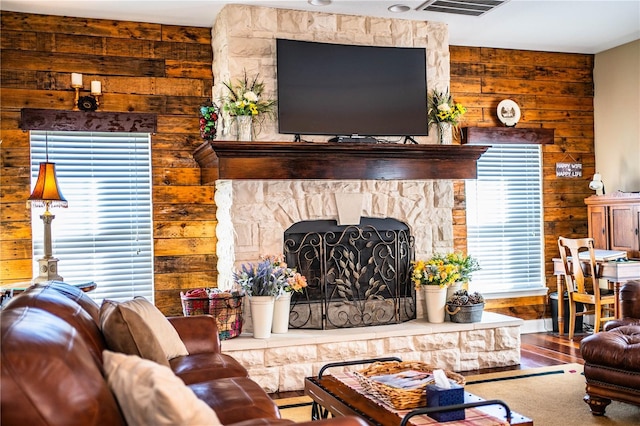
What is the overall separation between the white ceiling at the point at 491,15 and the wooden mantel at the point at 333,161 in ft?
3.80

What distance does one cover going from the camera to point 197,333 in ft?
12.2

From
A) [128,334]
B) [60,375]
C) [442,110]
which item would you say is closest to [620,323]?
[442,110]

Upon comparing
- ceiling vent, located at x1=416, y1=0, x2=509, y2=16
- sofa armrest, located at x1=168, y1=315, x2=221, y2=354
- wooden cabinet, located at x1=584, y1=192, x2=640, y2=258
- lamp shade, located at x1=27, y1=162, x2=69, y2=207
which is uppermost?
ceiling vent, located at x1=416, y1=0, x2=509, y2=16

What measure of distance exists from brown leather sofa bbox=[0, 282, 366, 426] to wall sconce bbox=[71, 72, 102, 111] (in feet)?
9.42

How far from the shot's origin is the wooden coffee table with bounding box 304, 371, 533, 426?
106 inches

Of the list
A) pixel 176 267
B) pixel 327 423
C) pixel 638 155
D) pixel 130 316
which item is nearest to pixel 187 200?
pixel 176 267

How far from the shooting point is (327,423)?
6.56 feet

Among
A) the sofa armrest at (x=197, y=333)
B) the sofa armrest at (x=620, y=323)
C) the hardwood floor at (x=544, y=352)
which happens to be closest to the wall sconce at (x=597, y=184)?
the hardwood floor at (x=544, y=352)

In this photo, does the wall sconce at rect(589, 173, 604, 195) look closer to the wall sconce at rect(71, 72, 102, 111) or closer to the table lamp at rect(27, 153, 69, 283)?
A: the wall sconce at rect(71, 72, 102, 111)

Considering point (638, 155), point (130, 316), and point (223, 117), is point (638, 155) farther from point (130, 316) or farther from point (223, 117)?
point (130, 316)

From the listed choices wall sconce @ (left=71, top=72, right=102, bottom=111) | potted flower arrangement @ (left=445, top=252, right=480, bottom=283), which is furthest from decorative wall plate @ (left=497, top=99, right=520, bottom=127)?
wall sconce @ (left=71, top=72, right=102, bottom=111)

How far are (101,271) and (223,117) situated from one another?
65.4 inches

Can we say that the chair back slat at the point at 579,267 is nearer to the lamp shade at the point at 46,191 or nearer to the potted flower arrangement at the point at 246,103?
the potted flower arrangement at the point at 246,103

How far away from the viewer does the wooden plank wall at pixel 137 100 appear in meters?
5.19
